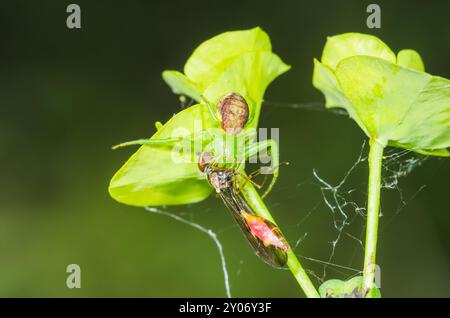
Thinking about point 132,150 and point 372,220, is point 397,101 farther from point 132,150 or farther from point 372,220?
point 132,150

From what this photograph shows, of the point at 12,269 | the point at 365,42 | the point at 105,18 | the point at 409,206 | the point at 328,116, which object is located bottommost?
the point at 12,269

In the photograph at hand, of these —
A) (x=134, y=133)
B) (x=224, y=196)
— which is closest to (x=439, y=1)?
(x=134, y=133)

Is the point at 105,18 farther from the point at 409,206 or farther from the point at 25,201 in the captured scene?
the point at 409,206

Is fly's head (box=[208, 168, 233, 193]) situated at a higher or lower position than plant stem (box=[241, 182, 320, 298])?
higher

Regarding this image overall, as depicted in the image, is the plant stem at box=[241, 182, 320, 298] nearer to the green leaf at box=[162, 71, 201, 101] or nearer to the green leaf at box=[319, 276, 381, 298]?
the green leaf at box=[319, 276, 381, 298]

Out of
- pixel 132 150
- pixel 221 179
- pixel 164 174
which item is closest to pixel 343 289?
pixel 221 179

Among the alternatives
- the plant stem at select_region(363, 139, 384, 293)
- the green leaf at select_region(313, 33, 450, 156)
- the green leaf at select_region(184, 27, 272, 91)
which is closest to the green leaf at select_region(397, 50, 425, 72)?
the green leaf at select_region(313, 33, 450, 156)
